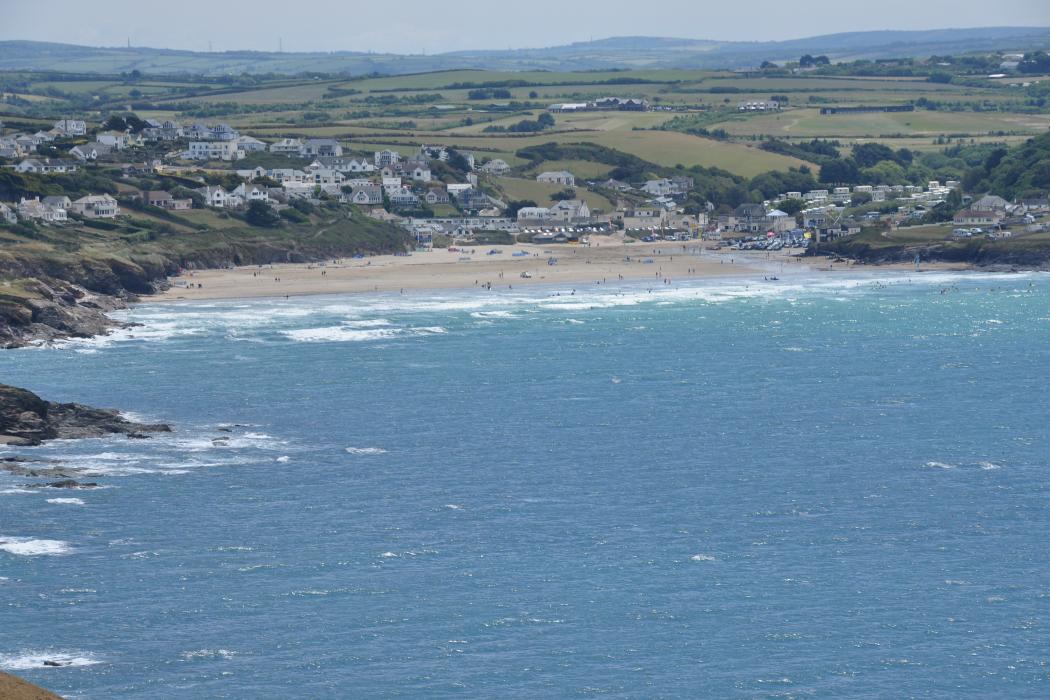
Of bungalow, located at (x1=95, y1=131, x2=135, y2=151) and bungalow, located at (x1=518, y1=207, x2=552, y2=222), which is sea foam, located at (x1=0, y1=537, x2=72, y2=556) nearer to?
bungalow, located at (x1=518, y1=207, x2=552, y2=222)

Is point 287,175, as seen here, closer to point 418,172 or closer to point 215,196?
point 418,172

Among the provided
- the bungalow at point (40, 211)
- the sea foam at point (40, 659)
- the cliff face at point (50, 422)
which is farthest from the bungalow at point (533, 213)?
the sea foam at point (40, 659)

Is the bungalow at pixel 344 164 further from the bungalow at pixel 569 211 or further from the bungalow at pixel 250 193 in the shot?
the bungalow at pixel 250 193

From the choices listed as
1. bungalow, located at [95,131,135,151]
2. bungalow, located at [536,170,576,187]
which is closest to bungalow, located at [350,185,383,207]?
bungalow, located at [536,170,576,187]

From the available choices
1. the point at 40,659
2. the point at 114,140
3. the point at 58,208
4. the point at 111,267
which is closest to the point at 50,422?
the point at 40,659

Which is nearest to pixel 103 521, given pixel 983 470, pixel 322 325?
pixel 983 470

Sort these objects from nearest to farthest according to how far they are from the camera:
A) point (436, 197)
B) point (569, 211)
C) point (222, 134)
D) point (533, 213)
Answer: point (533, 213) < point (569, 211) < point (436, 197) < point (222, 134)
